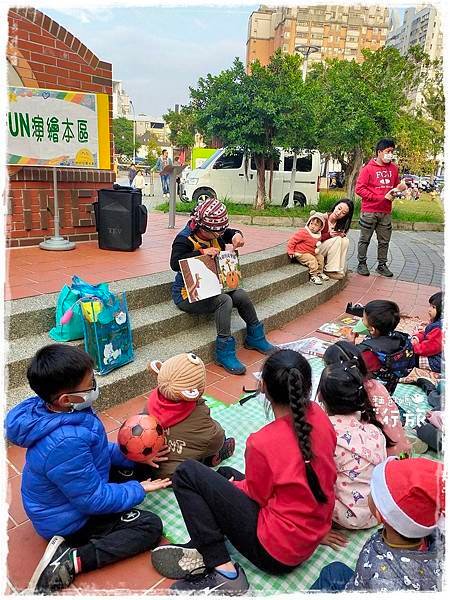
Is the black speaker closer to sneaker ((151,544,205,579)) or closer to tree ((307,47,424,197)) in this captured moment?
sneaker ((151,544,205,579))

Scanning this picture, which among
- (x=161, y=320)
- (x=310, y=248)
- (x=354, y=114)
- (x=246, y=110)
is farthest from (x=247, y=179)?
(x=161, y=320)

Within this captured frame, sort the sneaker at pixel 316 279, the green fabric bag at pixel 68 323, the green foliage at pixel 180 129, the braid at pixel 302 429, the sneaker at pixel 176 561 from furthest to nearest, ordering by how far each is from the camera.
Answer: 1. the green foliage at pixel 180 129
2. the sneaker at pixel 316 279
3. the green fabric bag at pixel 68 323
4. the sneaker at pixel 176 561
5. the braid at pixel 302 429

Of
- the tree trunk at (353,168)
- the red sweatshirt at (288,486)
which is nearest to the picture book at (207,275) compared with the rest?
the red sweatshirt at (288,486)

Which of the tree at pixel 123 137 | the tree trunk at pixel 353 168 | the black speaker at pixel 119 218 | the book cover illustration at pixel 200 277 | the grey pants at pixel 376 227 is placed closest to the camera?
the book cover illustration at pixel 200 277

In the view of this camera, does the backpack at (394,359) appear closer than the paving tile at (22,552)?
No

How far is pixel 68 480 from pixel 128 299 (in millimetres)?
2198

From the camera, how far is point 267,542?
5.75ft

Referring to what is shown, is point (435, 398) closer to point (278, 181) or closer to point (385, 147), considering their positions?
point (385, 147)

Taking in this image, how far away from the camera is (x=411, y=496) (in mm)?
1483

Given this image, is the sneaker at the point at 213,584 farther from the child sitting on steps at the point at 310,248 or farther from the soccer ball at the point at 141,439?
the child sitting on steps at the point at 310,248

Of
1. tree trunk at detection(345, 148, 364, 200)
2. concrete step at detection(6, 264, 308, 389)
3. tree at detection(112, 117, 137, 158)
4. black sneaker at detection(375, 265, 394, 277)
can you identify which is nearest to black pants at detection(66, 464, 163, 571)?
concrete step at detection(6, 264, 308, 389)

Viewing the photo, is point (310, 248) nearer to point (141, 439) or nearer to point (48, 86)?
point (48, 86)

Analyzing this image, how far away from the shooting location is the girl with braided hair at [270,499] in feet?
5.51

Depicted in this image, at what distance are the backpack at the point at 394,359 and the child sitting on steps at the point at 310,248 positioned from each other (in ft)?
10.1
